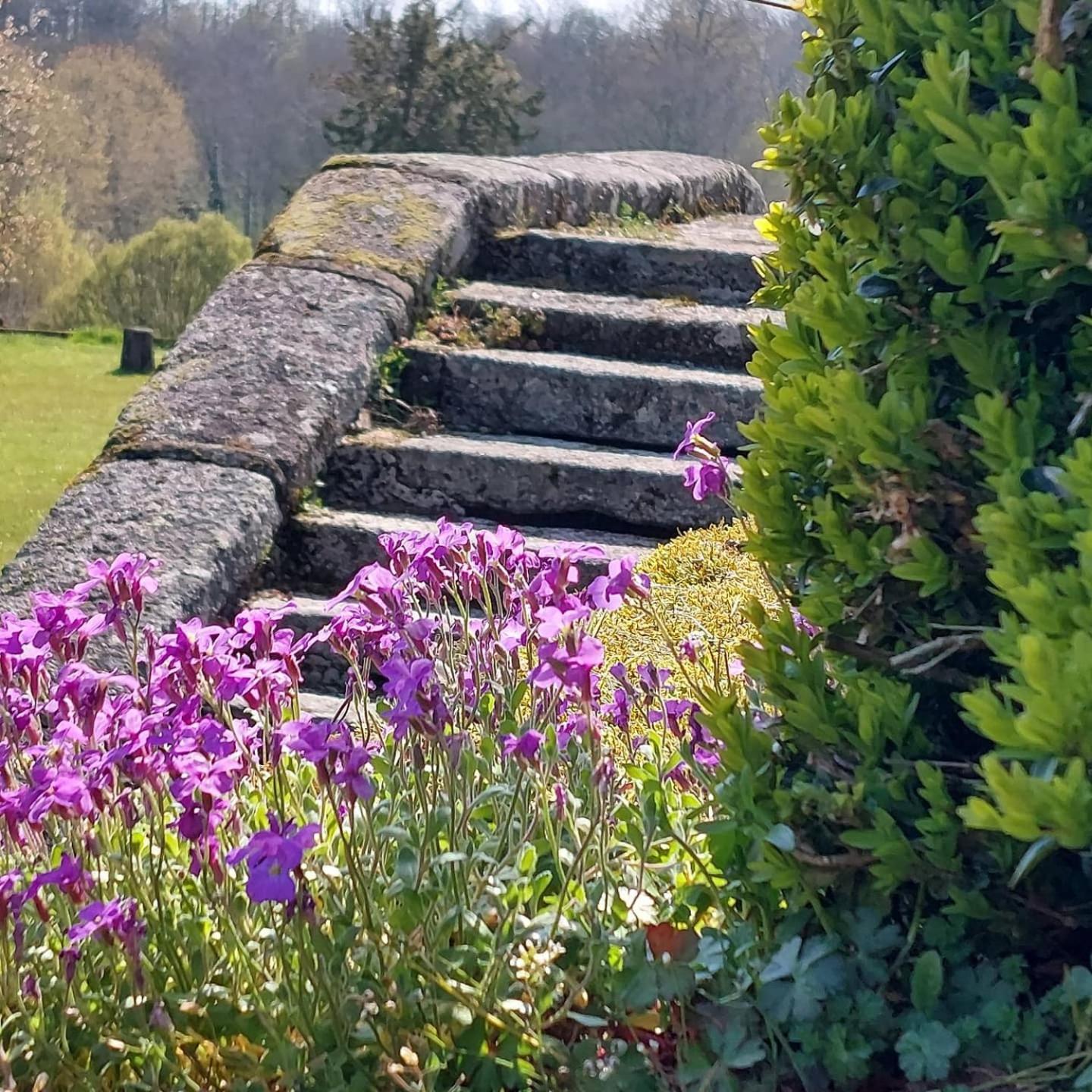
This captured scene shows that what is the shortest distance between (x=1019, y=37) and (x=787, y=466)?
0.58 metres

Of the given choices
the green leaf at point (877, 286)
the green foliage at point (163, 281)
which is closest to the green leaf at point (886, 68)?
the green leaf at point (877, 286)

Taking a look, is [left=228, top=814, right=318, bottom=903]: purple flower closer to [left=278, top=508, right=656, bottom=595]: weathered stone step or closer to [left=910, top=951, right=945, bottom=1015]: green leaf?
[left=910, top=951, right=945, bottom=1015]: green leaf

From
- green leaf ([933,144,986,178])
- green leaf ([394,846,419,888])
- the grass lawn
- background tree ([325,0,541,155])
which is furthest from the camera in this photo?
background tree ([325,0,541,155])

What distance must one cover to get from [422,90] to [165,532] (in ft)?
63.7

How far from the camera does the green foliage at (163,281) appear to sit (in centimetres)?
2612

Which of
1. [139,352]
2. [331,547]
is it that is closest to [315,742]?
[331,547]

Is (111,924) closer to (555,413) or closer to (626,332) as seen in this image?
(555,413)

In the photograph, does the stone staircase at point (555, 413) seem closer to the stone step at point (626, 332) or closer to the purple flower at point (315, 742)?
the stone step at point (626, 332)

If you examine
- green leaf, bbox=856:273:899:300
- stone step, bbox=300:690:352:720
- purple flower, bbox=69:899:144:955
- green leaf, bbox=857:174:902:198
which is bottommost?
stone step, bbox=300:690:352:720

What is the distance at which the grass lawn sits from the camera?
8016 mm

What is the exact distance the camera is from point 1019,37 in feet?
4.81

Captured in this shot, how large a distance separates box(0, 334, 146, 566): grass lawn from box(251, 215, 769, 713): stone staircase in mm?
2975

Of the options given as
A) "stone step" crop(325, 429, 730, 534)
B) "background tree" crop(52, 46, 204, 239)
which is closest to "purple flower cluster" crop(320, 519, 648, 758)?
"stone step" crop(325, 429, 730, 534)

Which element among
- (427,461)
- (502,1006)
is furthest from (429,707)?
(427,461)
